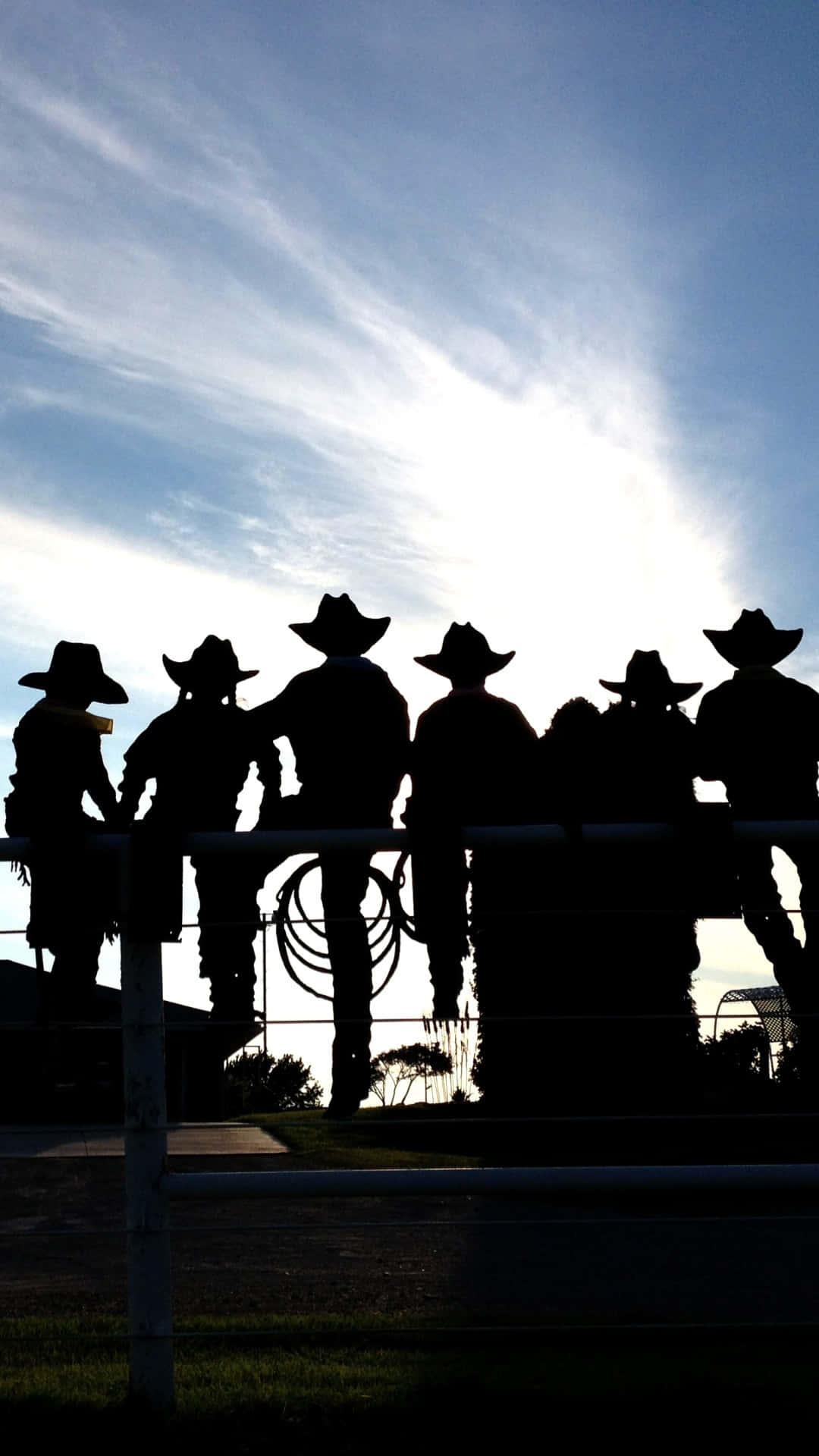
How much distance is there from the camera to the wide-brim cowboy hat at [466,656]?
5.34 metres

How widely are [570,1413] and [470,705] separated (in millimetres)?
2507

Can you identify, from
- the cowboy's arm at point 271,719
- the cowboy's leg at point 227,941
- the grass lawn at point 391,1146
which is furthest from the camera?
the grass lawn at point 391,1146

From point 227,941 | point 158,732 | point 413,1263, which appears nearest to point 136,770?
point 158,732

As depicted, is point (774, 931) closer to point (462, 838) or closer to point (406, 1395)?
point (462, 838)

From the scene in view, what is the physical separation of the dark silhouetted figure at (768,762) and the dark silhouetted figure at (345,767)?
1074 millimetres

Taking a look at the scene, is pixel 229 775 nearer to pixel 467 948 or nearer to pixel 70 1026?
pixel 467 948

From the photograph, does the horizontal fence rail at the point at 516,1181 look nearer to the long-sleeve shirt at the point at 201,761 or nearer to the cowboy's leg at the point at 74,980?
the cowboy's leg at the point at 74,980

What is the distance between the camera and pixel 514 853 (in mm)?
4277

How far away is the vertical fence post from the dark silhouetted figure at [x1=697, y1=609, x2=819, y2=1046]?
1.60 metres

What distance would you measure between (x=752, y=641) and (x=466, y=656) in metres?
1.07

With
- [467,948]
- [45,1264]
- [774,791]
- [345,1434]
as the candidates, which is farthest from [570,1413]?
[45,1264]

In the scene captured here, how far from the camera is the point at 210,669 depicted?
536 centimetres

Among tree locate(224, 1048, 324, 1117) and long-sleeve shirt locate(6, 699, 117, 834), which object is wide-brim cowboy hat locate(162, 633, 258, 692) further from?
tree locate(224, 1048, 324, 1117)

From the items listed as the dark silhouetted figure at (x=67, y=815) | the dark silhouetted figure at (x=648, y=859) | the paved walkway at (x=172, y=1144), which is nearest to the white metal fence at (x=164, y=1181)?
the dark silhouetted figure at (x=67, y=815)
